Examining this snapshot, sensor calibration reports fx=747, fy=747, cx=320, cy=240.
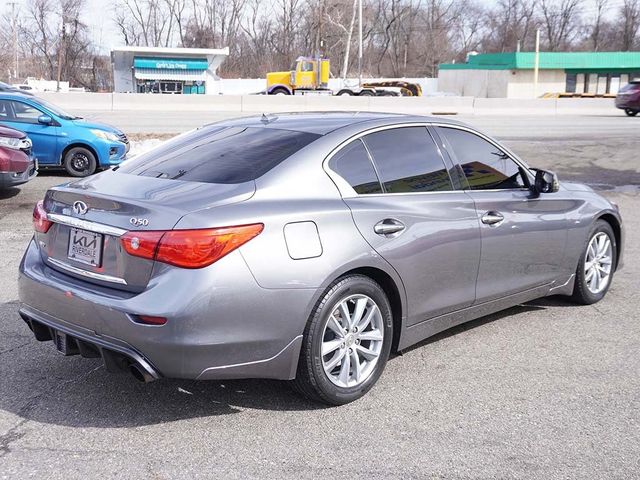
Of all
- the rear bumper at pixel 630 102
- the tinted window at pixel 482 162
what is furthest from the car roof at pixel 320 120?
the rear bumper at pixel 630 102

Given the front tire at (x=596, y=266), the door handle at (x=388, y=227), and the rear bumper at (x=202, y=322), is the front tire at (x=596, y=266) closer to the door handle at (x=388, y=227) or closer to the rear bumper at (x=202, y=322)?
the door handle at (x=388, y=227)

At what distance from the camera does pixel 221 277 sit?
3662 millimetres

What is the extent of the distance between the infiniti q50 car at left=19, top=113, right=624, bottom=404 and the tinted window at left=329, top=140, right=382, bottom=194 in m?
0.01

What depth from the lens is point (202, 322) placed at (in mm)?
3643

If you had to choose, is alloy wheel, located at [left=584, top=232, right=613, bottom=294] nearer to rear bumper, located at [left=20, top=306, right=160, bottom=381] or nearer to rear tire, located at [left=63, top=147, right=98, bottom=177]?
rear bumper, located at [left=20, top=306, right=160, bottom=381]

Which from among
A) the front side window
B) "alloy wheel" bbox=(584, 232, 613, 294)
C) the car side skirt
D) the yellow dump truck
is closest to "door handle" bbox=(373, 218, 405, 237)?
the car side skirt

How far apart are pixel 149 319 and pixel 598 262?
4.23 meters

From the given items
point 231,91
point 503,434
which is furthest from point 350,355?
point 231,91

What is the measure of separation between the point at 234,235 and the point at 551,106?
3815 cm

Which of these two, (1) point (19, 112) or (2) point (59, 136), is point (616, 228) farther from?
(1) point (19, 112)

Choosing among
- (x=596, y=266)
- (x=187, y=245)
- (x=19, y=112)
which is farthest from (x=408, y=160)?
(x=19, y=112)

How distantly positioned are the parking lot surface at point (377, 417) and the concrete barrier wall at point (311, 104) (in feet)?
93.5

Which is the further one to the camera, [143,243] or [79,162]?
[79,162]

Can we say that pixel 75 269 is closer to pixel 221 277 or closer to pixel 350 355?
pixel 221 277
